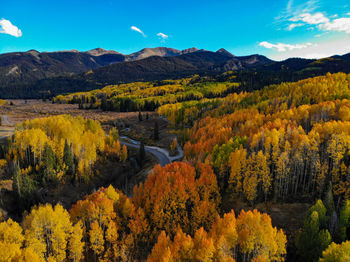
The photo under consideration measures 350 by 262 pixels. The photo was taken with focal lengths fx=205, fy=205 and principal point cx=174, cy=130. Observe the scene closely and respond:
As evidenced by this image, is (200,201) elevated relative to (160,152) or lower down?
elevated

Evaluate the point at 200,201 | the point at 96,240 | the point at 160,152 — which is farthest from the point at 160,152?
the point at 96,240

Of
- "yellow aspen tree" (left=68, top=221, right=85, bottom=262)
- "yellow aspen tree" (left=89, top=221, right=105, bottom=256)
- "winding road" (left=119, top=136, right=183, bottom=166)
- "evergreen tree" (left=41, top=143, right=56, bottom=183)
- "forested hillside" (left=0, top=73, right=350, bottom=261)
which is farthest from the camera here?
"winding road" (left=119, top=136, right=183, bottom=166)

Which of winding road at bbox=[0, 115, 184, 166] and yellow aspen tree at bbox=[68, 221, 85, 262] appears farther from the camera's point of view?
winding road at bbox=[0, 115, 184, 166]

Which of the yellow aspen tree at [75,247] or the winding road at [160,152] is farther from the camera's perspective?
the winding road at [160,152]

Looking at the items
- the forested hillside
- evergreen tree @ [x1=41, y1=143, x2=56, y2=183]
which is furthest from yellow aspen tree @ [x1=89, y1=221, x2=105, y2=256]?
evergreen tree @ [x1=41, y1=143, x2=56, y2=183]

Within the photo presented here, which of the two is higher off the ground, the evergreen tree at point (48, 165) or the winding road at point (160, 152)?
the evergreen tree at point (48, 165)

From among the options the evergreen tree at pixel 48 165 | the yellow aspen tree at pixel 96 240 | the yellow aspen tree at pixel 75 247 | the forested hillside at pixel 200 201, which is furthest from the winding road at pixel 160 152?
the yellow aspen tree at pixel 75 247

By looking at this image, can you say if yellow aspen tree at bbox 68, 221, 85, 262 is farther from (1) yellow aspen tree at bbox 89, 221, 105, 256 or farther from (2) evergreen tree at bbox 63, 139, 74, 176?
(2) evergreen tree at bbox 63, 139, 74, 176

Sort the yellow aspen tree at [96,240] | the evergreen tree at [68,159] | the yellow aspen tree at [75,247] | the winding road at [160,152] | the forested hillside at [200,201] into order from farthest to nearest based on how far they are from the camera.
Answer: the winding road at [160,152]
the evergreen tree at [68,159]
the yellow aspen tree at [96,240]
the yellow aspen tree at [75,247]
the forested hillside at [200,201]

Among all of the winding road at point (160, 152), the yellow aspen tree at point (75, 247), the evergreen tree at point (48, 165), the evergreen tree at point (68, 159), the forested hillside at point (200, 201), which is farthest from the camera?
the winding road at point (160, 152)

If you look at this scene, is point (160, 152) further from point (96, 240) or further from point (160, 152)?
point (96, 240)

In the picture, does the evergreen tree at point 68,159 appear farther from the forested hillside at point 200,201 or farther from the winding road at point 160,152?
the winding road at point 160,152
